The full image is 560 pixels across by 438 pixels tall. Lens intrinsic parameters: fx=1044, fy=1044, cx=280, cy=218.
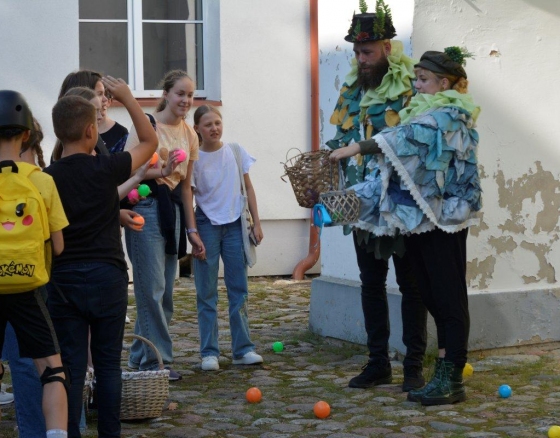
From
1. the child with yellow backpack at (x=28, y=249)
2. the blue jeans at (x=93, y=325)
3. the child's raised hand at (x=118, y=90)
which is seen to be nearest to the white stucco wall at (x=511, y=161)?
the blue jeans at (x=93, y=325)

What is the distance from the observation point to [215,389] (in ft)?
20.7

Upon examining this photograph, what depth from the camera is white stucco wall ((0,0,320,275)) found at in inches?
434

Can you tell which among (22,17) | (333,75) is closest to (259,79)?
(22,17)

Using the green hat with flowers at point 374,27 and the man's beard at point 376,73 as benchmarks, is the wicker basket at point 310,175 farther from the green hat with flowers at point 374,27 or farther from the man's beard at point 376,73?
the green hat with flowers at point 374,27

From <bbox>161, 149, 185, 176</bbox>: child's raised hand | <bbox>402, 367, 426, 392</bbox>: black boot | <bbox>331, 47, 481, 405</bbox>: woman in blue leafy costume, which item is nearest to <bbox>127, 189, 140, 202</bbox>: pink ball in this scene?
<bbox>161, 149, 185, 176</bbox>: child's raised hand

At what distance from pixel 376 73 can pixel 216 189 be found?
1431 millimetres

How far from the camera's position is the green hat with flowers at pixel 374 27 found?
5.94m

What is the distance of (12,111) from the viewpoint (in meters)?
4.39

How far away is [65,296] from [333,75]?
12.7 ft

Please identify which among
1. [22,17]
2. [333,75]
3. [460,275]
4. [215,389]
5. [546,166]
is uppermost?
[22,17]

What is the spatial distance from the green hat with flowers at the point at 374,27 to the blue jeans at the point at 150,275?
1555 millimetres

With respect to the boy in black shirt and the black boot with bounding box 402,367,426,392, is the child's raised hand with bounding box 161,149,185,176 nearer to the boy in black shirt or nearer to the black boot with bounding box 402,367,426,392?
the boy in black shirt

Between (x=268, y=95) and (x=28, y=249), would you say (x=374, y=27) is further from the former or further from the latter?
(x=268, y=95)

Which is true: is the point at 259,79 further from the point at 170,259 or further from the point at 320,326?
the point at 170,259
